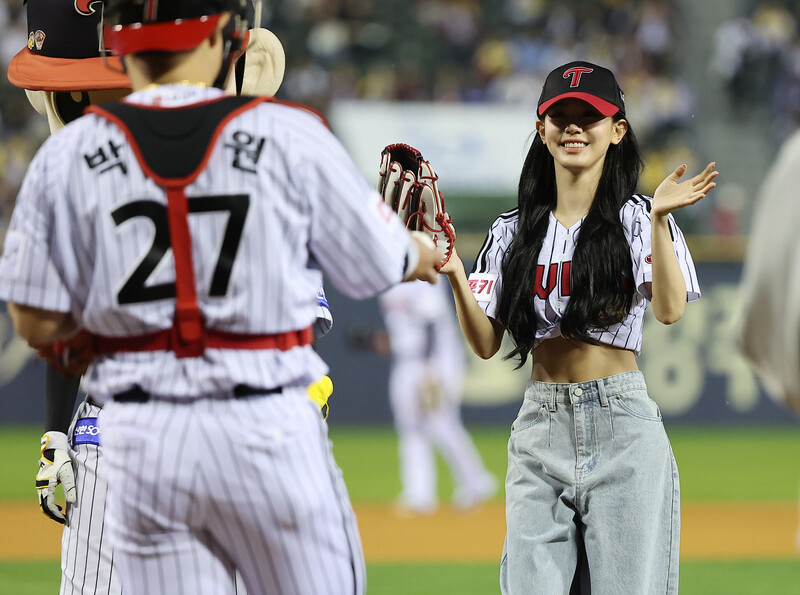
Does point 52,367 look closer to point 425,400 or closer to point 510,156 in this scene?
point 425,400

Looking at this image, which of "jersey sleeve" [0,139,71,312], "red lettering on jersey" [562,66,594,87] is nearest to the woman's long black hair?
"red lettering on jersey" [562,66,594,87]

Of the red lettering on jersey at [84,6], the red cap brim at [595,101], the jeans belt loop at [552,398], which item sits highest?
the red lettering on jersey at [84,6]

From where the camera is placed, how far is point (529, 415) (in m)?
3.41

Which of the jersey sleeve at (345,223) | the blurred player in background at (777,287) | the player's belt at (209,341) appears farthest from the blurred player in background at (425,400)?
the blurred player in background at (777,287)

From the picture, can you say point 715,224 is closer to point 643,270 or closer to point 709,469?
point 709,469

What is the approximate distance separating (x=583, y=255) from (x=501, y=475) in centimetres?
876

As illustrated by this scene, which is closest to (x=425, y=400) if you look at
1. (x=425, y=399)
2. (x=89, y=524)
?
(x=425, y=399)

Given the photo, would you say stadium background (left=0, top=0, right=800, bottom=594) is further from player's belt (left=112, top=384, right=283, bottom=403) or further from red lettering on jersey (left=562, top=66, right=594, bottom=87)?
player's belt (left=112, top=384, right=283, bottom=403)

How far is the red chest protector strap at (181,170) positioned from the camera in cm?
212

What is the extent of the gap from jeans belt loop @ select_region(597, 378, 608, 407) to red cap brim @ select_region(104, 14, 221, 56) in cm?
167

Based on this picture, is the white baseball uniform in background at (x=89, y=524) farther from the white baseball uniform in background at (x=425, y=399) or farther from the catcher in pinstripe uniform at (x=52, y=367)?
the white baseball uniform in background at (x=425, y=399)

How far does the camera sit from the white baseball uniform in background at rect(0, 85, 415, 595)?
2133 millimetres

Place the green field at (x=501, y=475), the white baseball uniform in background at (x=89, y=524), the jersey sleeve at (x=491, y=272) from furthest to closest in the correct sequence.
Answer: the green field at (x=501, y=475)
the jersey sleeve at (x=491, y=272)
the white baseball uniform in background at (x=89, y=524)

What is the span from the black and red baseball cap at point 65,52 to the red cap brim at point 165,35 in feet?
3.35
